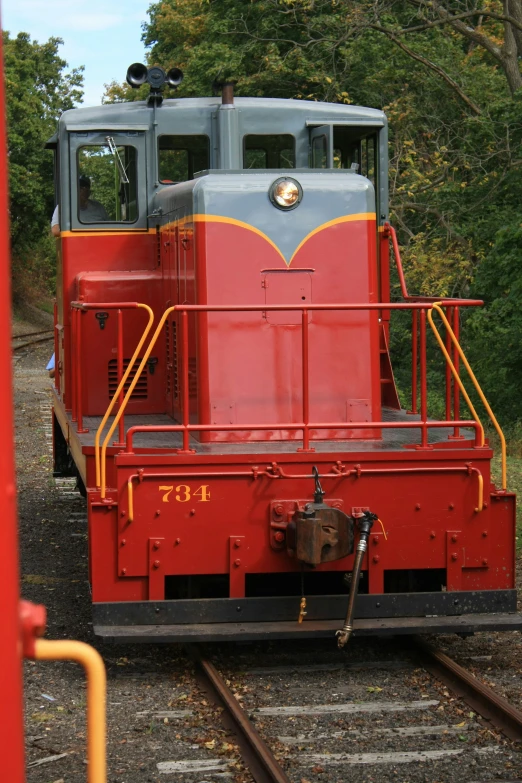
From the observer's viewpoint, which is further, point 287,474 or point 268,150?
point 268,150

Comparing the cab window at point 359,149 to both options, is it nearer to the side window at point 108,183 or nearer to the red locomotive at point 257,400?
the red locomotive at point 257,400

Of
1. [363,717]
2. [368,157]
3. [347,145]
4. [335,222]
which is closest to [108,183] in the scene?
[347,145]

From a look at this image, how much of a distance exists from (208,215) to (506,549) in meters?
2.53

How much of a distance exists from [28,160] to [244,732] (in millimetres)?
39630

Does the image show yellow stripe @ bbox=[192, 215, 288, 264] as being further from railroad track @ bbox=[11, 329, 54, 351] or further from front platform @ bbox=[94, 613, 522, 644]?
railroad track @ bbox=[11, 329, 54, 351]

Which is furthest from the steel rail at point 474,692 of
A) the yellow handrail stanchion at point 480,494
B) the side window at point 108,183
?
the side window at point 108,183

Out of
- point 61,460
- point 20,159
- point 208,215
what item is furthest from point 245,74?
point 20,159

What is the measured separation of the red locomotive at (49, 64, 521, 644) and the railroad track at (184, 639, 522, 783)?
0.28m

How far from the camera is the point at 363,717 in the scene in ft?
15.7

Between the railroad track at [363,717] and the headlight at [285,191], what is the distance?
2.62m

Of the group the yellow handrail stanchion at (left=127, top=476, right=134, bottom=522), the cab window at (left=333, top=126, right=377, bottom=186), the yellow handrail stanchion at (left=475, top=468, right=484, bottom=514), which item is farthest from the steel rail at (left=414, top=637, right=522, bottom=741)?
the cab window at (left=333, top=126, right=377, bottom=186)

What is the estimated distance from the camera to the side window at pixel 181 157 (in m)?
7.20

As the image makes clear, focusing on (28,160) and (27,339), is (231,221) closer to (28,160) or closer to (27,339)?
(27,339)

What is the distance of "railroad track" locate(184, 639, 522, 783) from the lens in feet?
13.9
